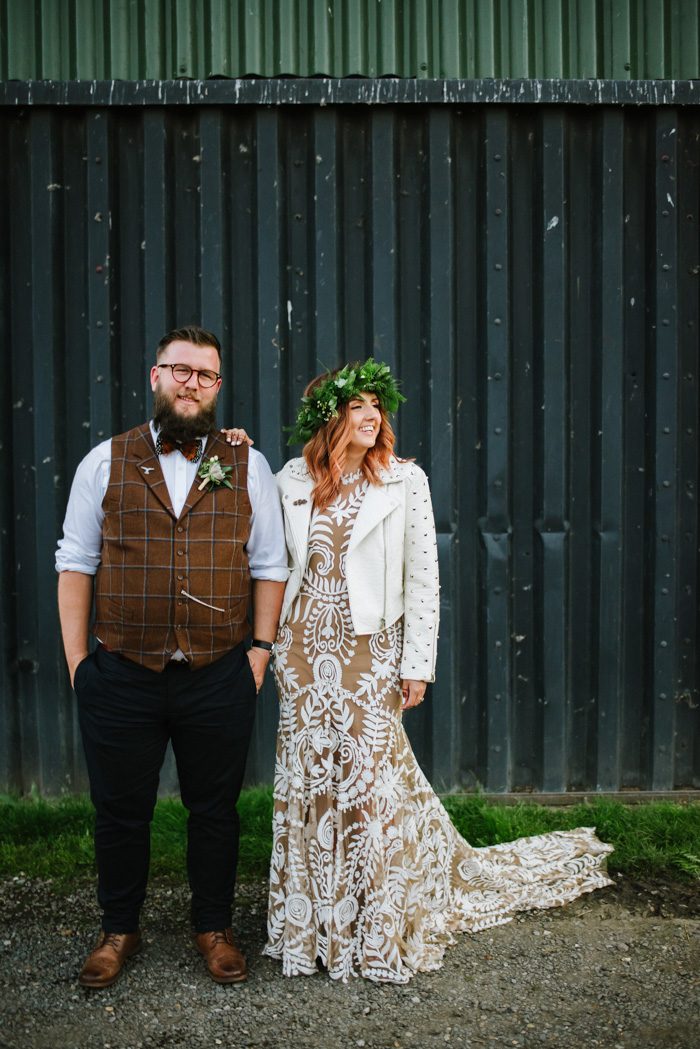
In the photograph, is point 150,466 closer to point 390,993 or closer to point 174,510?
point 174,510

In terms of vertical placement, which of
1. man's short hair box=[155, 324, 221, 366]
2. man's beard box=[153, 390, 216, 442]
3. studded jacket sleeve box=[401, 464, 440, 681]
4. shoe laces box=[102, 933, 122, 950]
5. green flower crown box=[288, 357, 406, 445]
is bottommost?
shoe laces box=[102, 933, 122, 950]

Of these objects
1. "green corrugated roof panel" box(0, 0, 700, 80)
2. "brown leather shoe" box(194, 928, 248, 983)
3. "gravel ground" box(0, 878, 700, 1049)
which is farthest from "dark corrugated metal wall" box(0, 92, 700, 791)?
"brown leather shoe" box(194, 928, 248, 983)

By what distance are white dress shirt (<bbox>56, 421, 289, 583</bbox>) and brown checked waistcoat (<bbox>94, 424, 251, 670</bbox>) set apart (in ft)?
0.21

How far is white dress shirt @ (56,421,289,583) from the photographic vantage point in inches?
140

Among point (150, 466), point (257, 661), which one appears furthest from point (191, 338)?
point (257, 661)

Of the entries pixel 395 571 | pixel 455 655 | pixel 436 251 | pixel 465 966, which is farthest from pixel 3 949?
pixel 436 251

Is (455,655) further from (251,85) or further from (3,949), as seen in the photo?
(251,85)

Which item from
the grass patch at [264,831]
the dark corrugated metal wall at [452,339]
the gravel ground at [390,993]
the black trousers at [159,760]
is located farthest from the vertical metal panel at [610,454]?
the black trousers at [159,760]

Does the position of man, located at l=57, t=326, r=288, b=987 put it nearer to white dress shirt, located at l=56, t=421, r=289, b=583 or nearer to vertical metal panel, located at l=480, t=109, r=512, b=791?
white dress shirt, located at l=56, t=421, r=289, b=583

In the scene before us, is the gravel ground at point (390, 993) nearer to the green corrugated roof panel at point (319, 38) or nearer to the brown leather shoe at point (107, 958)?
the brown leather shoe at point (107, 958)

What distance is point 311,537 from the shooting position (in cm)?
371

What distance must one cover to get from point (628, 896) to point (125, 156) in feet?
14.6

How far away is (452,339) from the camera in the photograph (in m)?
5.22

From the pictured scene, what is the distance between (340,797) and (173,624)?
92cm
